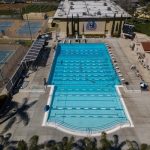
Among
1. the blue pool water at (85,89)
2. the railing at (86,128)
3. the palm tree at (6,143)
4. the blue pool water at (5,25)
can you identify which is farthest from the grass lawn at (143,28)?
the palm tree at (6,143)

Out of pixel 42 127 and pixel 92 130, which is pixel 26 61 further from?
pixel 92 130

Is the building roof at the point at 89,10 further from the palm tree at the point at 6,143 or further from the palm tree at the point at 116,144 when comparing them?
the palm tree at the point at 6,143

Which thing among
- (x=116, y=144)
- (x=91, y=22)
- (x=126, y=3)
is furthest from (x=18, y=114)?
(x=126, y=3)

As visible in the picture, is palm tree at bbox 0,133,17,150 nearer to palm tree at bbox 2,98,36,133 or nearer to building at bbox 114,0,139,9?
palm tree at bbox 2,98,36,133

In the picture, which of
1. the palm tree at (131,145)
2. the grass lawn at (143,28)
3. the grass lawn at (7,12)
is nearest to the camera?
the palm tree at (131,145)

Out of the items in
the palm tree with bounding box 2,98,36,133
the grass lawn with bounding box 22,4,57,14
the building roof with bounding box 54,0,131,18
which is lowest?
the palm tree with bounding box 2,98,36,133

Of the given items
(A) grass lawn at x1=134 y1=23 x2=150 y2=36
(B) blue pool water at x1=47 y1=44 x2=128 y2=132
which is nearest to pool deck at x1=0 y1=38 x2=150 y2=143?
(B) blue pool water at x1=47 y1=44 x2=128 y2=132
